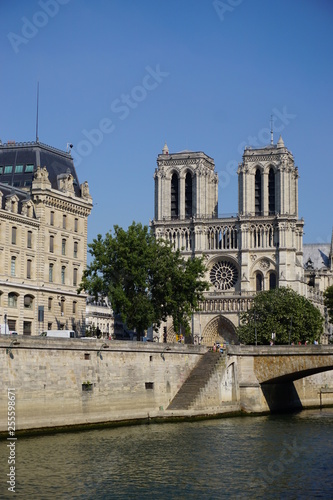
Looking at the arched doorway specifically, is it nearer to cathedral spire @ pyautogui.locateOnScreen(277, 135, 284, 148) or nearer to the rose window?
the rose window

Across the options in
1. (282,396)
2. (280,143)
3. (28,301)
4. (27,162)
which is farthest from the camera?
(280,143)

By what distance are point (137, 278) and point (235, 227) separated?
7028cm

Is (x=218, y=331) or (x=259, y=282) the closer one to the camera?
(x=259, y=282)

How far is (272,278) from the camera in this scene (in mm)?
153750

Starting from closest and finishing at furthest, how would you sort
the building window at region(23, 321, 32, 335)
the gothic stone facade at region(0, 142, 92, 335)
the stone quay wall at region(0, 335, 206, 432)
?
the stone quay wall at region(0, 335, 206, 432) → the gothic stone facade at region(0, 142, 92, 335) → the building window at region(23, 321, 32, 335)

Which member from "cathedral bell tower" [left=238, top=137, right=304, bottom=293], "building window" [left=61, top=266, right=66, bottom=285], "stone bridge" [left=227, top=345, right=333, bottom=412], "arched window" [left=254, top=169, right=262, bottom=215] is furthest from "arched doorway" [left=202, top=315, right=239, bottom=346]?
"stone bridge" [left=227, top=345, right=333, bottom=412]

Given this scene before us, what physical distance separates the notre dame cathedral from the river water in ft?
285

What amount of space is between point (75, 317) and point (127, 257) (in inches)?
364

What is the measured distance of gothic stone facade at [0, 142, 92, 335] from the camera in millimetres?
86188

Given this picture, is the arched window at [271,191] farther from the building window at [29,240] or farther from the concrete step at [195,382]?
the concrete step at [195,382]

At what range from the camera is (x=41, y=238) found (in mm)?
88688

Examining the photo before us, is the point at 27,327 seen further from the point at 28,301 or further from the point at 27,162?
the point at 27,162

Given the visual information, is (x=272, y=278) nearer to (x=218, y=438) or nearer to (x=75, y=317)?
(x=75, y=317)

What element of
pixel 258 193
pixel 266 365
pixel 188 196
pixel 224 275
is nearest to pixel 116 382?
pixel 266 365
